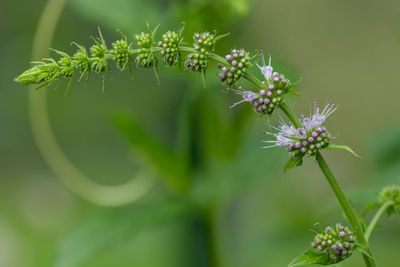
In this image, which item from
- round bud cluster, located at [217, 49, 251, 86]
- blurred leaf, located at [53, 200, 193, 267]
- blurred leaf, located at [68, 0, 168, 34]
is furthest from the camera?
blurred leaf, located at [68, 0, 168, 34]

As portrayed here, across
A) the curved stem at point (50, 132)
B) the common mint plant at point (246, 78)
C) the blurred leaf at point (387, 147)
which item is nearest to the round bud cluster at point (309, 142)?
the common mint plant at point (246, 78)

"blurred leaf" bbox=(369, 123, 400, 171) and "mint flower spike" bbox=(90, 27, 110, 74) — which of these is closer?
"mint flower spike" bbox=(90, 27, 110, 74)

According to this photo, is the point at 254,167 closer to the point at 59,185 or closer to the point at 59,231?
the point at 59,231

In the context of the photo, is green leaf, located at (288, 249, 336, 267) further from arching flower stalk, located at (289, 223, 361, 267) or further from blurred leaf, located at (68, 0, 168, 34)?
blurred leaf, located at (68, 0, 168, 34)

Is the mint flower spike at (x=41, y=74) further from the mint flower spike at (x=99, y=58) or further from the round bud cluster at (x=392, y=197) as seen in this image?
the round bud cluster at (x=392, y=197)

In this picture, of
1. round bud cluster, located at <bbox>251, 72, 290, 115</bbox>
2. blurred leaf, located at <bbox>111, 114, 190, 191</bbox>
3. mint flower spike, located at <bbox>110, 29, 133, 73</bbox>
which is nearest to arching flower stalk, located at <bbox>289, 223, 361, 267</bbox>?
round bud cluster, located at <bbox>251, 72, 290, 115</bbox>

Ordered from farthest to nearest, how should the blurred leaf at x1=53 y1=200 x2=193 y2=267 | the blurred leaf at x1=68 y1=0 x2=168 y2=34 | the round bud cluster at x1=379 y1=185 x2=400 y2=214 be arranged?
1. the blurred leaf at x1=68 y1=0 x2=168 y2=34
2. the blurred leaf at x1=53 y1=200 x2=193 y2=267
3. the round bud cluster at x1=379 y1=185 x2=400 y2=214

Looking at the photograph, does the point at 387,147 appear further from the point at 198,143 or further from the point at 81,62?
the point at 81,62
